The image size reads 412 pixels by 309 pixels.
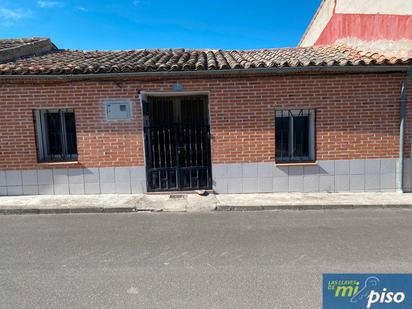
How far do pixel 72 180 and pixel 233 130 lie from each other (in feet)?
12.8

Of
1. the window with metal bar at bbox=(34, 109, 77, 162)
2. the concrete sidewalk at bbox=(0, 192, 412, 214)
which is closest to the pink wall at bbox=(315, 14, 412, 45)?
the concrete sidewalk at bbox=(0, 192, 412, 214)

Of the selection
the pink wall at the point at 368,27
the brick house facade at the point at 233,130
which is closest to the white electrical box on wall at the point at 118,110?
the brick house facade at the point at 233,130

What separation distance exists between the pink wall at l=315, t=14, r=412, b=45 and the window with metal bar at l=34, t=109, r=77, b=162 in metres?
7.63

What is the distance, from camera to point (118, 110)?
6301mm

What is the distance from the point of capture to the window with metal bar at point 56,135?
6500 millimetres

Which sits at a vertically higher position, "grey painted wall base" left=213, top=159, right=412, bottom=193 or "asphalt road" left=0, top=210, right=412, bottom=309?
"grey painted wall base" left=213, top=159, right=412, bottom=193

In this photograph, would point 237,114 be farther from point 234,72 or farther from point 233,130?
point 234,72

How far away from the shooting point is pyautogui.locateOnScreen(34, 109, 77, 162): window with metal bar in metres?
6.50

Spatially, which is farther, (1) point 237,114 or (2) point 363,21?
(2) point 363,21

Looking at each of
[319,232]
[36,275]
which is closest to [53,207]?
→ [36,275]

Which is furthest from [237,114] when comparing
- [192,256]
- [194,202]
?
[192,256]

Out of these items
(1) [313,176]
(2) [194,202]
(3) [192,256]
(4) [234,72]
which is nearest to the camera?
(3) [192,256]

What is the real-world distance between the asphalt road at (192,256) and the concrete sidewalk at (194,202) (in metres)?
0.29

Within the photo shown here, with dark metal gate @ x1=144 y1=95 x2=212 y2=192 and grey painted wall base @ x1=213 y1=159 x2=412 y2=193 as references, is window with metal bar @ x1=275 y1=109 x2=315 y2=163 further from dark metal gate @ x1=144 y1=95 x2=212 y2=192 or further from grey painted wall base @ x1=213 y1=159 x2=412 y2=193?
dark metal gate @ x1=144 y1=95 x2=212 y2=192
